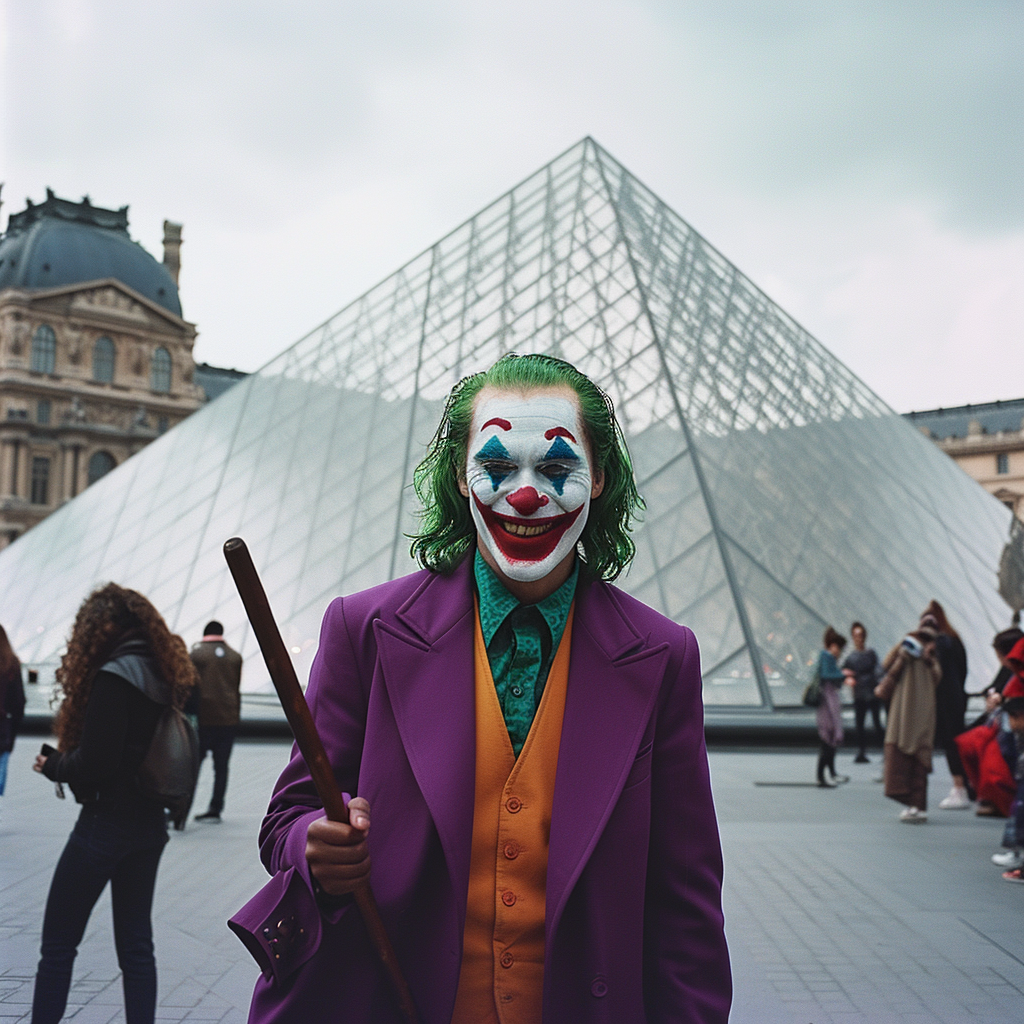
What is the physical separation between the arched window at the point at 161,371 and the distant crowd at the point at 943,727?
5436cm

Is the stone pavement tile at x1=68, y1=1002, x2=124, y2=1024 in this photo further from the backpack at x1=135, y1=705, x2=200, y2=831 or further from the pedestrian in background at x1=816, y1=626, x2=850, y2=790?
the pedestrian in background at x1=816, y1=626, x2=850, y2=790

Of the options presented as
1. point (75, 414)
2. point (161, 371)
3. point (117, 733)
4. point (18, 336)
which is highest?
point (18, 336)

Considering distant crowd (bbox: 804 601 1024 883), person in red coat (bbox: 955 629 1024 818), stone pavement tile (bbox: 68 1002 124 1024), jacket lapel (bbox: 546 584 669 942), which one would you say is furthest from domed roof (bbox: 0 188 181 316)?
jacket lapel (bbox: 546 584 669 942)

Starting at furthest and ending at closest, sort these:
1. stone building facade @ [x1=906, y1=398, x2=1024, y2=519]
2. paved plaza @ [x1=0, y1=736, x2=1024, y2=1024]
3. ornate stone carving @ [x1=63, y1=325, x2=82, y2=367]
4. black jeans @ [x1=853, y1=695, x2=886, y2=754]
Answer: stone building facade @ [x1=906, y1=398, x2=1024, y2=519] < ornate stone carving @ [x1=63, y1=325, x2=82, y2=367] < black jeans @ [x1=853, y1=695, x2=886, y2=754] < paved plaza @ [x1=0, y1=736, x2=1024, y2=1024]

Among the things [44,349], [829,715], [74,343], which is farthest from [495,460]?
[44,349]

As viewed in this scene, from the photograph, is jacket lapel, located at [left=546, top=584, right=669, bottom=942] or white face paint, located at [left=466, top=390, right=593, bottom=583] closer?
jacket lapel, located at [left=546, top=584, right=669, bottom=942]

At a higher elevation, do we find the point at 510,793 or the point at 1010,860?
the point at 510,793

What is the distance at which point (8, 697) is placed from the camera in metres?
6.38

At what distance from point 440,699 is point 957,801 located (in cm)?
794

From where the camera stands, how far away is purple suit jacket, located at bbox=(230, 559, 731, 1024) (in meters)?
1.46

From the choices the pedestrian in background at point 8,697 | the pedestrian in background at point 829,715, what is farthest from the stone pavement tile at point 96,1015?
the pedestrian in background at point 829,715

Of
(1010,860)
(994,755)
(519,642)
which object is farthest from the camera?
(994,755)

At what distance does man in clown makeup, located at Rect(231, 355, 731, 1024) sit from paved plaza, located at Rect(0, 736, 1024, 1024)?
0.20 metres

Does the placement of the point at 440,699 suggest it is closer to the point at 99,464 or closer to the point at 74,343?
the point at 99,464
